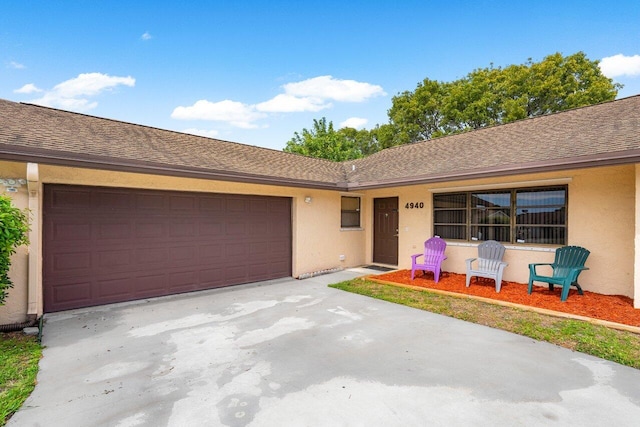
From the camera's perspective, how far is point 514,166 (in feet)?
18.5

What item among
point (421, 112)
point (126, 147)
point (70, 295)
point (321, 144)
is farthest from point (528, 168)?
point (421, 112)

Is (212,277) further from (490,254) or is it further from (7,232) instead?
(490,254)

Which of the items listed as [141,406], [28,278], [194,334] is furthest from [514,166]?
[28,278]

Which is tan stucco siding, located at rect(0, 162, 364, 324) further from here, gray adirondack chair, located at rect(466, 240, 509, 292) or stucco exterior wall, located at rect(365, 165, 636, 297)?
stucco exterior wall, located at rect(365, 165, 636, 297)

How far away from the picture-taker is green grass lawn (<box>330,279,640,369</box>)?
3.61 m

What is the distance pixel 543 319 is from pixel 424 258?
3.20 m

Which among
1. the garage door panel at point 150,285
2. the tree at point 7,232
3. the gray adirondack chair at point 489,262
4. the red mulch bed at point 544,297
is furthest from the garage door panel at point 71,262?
the gray adirondack chair at point 489,262

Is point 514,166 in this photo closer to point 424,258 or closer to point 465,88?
point 424,258

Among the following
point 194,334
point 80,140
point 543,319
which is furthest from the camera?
point 80,140

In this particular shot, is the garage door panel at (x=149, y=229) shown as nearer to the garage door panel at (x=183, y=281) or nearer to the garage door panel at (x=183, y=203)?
the garage door panel at (x=183, y=203)

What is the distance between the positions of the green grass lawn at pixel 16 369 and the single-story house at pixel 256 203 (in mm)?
944

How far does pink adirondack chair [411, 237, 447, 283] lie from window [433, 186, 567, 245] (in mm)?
672

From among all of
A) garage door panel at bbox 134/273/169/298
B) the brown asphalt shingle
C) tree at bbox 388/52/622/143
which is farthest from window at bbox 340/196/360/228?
tree at bbox 388/52/622/143

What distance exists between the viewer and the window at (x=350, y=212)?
962 cm
